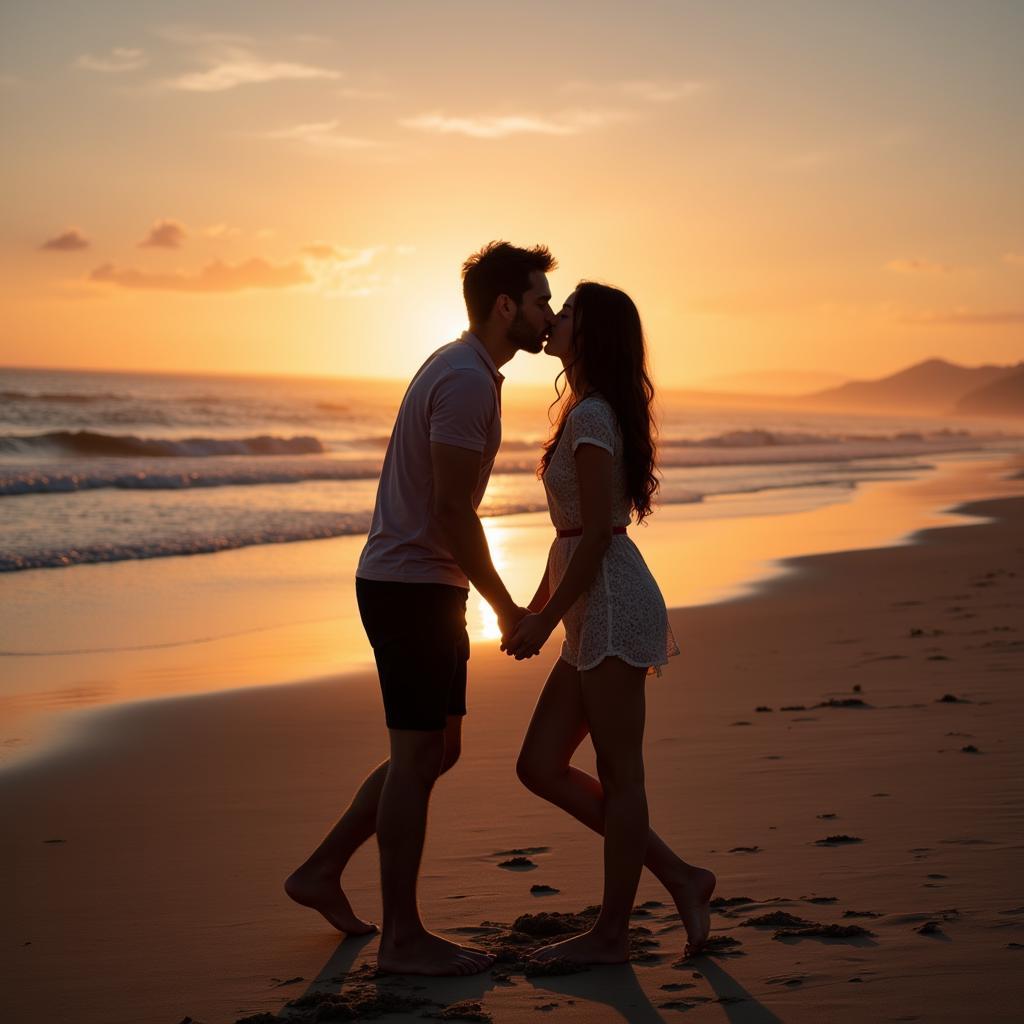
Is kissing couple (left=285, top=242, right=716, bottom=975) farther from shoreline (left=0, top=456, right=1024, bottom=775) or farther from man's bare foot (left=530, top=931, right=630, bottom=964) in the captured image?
shoreline (left=0, top=456, right=1024, bottom=775)

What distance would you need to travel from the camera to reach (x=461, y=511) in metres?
3.48

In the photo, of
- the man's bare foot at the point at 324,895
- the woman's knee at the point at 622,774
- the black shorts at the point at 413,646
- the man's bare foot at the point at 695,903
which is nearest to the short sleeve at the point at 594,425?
the black shorts at the point at 413,646

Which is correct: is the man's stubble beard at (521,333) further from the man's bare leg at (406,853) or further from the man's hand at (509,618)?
the man's bare leg at (406,853)

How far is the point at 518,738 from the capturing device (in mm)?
6305

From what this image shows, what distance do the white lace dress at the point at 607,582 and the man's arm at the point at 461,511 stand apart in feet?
0.74

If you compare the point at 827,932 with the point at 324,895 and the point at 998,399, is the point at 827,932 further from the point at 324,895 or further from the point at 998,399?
the point at 998,399

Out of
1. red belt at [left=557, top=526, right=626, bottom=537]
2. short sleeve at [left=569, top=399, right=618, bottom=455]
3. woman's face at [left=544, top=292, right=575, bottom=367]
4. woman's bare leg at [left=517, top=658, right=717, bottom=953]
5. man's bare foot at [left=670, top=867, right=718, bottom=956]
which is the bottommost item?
man's bare foot at [left=670, top=867, right=718, bottom=956]

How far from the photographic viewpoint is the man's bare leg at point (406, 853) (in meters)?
3.54

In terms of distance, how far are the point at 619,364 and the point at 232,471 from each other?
25588 millimetres

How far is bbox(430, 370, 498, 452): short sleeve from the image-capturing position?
11.3 feet

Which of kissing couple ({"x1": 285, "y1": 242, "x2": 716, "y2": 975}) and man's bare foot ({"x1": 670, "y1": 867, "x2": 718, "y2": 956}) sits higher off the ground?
kissing couple ({"x1": 285, "y1": 242, "x2": 716, "y2": 975})

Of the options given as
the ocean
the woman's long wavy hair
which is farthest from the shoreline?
the woman's long wavy hair

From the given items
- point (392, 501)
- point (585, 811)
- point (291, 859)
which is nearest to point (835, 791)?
point (585, 811)

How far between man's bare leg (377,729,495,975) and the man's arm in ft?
1.58
